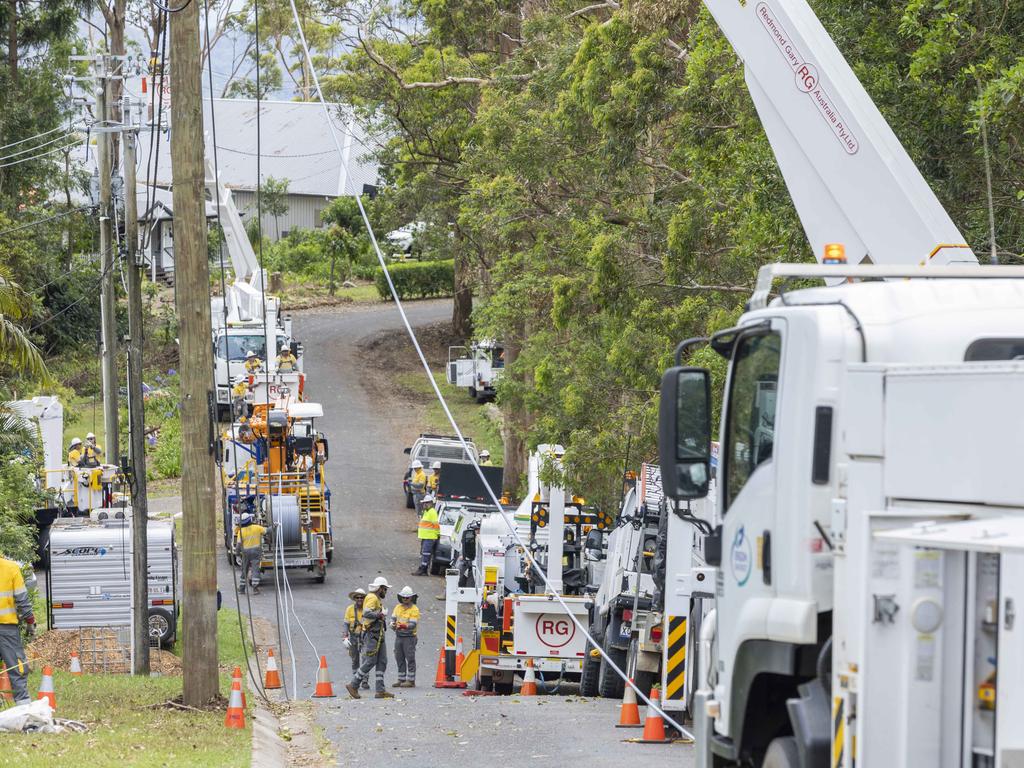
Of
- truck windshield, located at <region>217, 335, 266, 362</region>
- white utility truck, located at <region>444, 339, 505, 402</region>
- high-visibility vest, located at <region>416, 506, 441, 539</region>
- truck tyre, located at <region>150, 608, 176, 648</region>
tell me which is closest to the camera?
truck tyre, located at <region>150, 608, 176, 648</region>

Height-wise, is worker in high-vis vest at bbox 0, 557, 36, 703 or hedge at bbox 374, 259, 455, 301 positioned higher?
hedge at bbox 374, 259, 455, 301

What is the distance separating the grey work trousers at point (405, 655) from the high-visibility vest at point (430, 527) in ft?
29.0

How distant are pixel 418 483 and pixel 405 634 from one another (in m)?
15.6

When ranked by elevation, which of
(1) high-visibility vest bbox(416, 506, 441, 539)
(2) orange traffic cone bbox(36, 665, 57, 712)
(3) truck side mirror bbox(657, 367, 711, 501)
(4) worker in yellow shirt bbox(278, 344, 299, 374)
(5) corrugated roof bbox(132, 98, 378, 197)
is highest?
(5) corrugated roof bbox(132, 98, 378, 197)

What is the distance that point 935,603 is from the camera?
5.47 metres

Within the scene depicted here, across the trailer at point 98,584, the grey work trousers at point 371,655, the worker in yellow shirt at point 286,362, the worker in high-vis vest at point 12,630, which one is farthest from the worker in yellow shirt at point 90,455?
the worker in high-vis vest at point 12,630

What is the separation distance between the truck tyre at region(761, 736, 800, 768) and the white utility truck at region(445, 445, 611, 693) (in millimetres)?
9783

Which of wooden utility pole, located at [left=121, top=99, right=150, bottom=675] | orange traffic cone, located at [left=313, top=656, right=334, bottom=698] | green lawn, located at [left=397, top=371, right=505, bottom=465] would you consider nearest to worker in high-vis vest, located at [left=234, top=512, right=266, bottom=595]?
wooden utility pole, located at [left=121, top=99, right=150, bottom=675]

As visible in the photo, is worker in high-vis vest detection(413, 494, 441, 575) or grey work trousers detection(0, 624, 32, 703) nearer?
grey work trousers detection(0, 624, 32, 703)

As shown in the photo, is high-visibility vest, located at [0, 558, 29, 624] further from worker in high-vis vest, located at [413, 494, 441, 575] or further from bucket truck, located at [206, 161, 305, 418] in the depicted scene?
bucket truck, located at [206, 161, 305, 418]

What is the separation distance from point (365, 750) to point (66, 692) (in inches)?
182

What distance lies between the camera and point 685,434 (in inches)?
287

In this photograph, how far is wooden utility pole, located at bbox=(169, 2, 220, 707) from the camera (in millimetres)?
14164

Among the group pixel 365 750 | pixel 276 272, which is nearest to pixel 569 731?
pixel 365 750
